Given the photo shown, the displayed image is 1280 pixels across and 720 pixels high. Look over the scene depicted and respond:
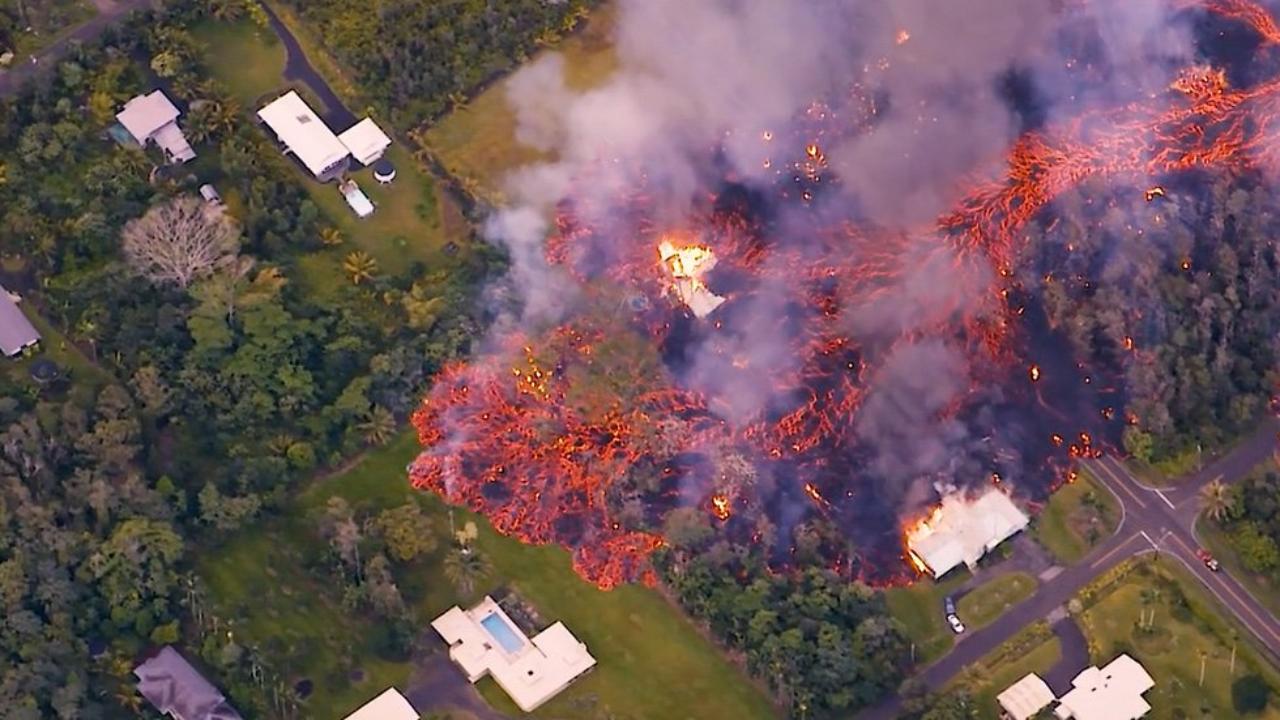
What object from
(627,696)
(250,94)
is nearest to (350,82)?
(250,94)

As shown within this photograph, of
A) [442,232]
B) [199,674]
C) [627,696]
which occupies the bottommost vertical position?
[627,696]

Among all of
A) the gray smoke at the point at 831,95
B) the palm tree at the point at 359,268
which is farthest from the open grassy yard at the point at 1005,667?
the palm tree at the point at 359,268

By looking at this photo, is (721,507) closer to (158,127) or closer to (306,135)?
(306,135)

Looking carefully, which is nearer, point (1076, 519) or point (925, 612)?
point (925, 612)

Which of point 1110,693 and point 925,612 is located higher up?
point 925,612

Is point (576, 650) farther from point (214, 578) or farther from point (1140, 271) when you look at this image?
point (1140, 271)

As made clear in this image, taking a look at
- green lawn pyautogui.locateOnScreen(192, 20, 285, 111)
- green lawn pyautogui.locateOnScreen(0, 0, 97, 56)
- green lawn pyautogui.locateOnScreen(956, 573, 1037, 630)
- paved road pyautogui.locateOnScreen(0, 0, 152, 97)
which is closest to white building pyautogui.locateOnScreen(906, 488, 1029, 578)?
green lawn pyautogui.locateOnScreen(956, 573, 1037, 630)

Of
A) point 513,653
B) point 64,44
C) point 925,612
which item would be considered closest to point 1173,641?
point 925,612
